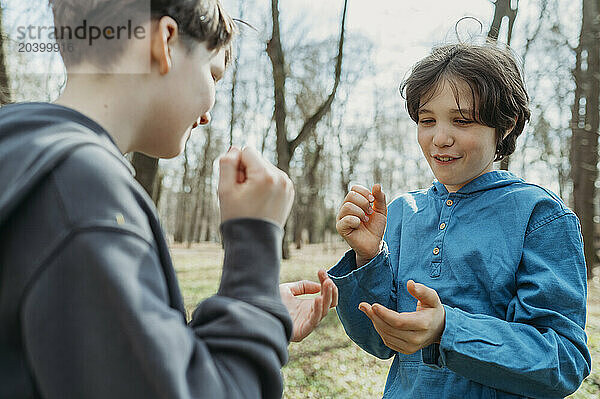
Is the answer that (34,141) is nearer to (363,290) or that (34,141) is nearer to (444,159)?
(363,290)

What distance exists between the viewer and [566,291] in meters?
1.52

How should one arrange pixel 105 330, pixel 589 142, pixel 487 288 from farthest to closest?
pixel 589 142, pixel 487 288, pixel 105 330

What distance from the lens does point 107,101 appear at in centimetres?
102

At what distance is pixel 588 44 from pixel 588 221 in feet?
12.6

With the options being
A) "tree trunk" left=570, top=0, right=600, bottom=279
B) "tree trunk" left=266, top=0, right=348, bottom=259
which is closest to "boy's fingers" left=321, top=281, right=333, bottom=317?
"tree trunk" left=266, top=0, right=348, bottom=259

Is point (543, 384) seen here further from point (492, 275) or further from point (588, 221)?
point (588, 221)

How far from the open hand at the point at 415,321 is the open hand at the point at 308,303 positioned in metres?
0.17

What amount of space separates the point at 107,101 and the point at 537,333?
1309 mm

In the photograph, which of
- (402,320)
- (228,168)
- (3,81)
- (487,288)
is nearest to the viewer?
(228,168)

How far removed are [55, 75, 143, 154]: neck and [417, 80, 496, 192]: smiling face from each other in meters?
1.16

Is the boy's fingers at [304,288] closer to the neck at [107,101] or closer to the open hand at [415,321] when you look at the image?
the open hand at [415,321]

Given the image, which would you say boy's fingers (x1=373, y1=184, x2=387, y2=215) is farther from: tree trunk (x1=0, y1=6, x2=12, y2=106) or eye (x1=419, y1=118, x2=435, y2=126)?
tree trunk (x1=0, y1=6, x2=12, y2=106)

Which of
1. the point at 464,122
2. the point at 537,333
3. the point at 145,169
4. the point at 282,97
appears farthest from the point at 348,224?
the point at 282,97

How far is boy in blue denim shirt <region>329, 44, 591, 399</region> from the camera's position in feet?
4.81
